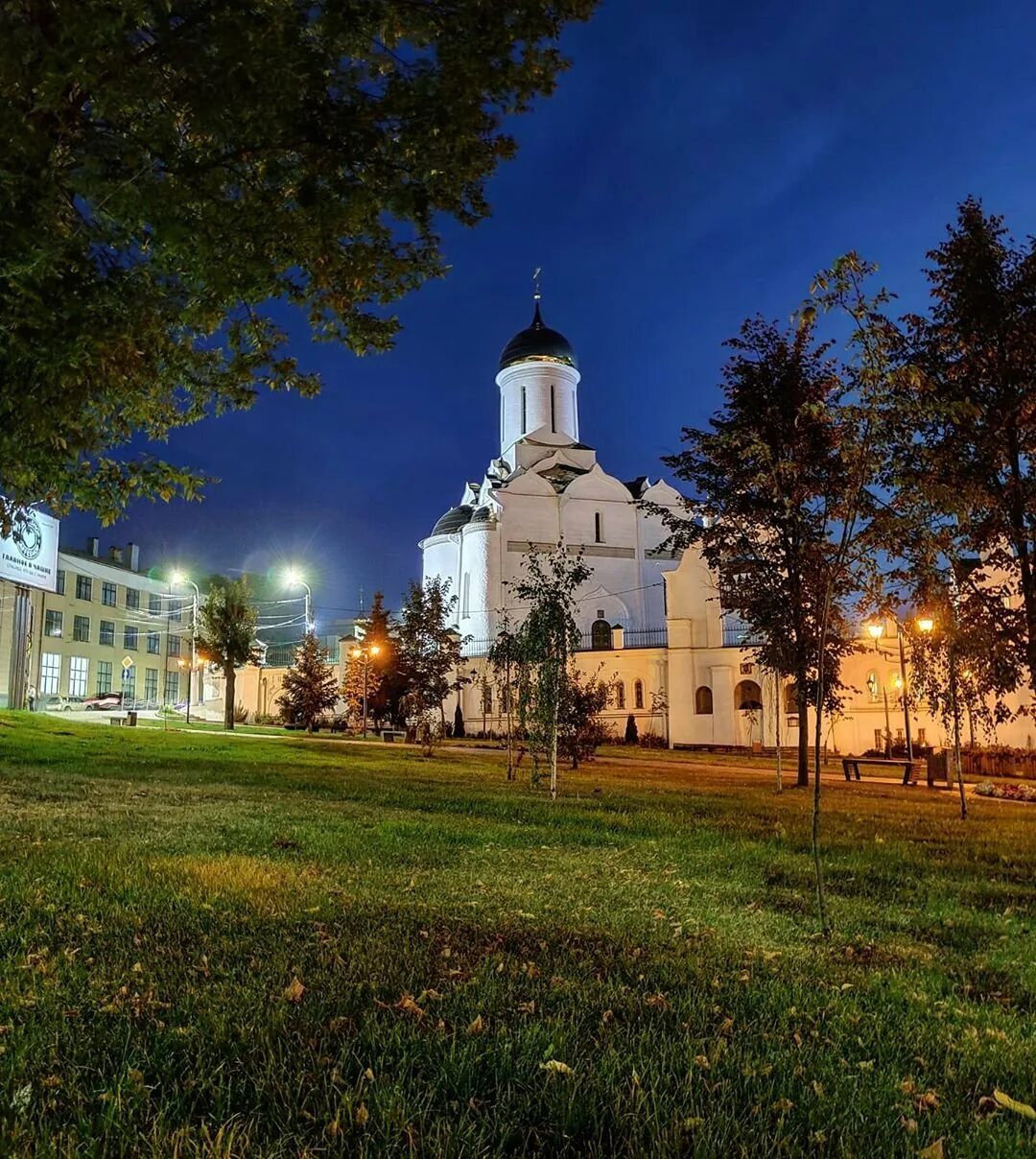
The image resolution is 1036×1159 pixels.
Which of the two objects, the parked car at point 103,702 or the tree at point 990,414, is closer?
the tree at point 990,414

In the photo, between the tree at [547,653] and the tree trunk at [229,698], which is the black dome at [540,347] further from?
the tree at [547,653]

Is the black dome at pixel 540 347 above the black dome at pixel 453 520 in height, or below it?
above

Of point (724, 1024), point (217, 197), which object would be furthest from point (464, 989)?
point (217, 197)

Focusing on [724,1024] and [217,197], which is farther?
[217,197]

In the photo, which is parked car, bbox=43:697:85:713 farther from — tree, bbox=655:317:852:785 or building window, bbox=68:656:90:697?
tree, bbox=655:317:852:785

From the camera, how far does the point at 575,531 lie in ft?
178

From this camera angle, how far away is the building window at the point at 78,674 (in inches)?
2257

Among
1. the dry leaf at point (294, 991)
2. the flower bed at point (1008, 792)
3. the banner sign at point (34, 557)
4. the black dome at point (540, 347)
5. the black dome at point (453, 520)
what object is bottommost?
the flower bed at point (1008, 792)

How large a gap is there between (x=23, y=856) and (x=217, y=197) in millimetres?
5705

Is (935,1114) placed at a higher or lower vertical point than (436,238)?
lower

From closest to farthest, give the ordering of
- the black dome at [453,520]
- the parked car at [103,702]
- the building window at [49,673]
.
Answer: the parked car at [103,702]
the building window at [49,673]
the black dome at [453,520]

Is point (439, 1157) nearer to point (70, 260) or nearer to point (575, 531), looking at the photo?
point (70, 260)

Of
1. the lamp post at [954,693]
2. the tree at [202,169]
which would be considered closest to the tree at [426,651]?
the lamp post at [954,693]

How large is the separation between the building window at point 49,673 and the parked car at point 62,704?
3.22ft
